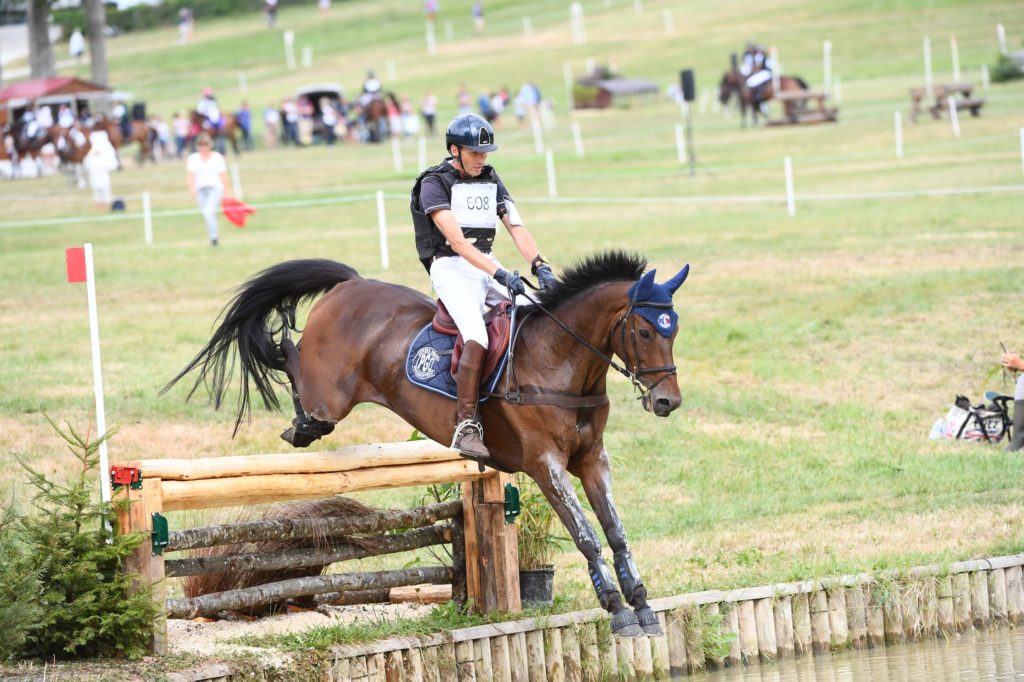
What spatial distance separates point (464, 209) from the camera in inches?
331

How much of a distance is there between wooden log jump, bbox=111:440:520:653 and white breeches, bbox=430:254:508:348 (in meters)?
0.90

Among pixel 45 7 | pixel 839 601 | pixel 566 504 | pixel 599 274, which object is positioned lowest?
pixel 839 601

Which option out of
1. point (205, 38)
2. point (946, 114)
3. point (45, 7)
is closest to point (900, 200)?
point (946, 114)

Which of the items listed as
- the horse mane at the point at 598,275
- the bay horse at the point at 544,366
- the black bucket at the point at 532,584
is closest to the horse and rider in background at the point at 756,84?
the bay horse at the point at 544,366

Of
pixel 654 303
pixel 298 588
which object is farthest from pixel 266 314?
pixel 654 303

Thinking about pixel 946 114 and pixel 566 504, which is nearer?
pixel 566 504

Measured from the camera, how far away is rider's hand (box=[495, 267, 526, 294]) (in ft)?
26.0

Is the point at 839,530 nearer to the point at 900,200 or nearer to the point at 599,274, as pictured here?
the point at 599,274

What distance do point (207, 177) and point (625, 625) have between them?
20.0 m

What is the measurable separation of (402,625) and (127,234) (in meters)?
23.6

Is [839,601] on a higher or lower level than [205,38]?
lower

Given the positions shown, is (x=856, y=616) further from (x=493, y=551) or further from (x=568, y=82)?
(x=568, y=82)

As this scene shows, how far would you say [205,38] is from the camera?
88.6 meters

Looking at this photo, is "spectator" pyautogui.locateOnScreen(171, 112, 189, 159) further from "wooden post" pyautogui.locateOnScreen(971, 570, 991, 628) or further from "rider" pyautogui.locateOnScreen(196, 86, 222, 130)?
"wooden post" pyautogui.locateOnScreen(971, 570, 991, 628)
